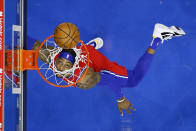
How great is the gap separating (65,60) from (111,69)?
540 mm

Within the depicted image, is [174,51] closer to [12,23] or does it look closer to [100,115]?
[100,115]

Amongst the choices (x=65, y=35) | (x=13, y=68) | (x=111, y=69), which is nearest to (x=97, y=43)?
(x=111, y=69)

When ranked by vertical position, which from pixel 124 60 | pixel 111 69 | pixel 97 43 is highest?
pixel 97 43

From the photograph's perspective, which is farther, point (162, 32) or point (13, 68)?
point (162, 32)

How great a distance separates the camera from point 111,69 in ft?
6.84

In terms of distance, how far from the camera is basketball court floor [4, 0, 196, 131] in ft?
8.24

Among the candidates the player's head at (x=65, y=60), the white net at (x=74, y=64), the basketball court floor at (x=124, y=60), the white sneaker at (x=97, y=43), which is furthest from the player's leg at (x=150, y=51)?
the player's head at (x=65, y=60)

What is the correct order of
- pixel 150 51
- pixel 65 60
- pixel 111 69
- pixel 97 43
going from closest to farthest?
pixel 65 60, pixel 111 69, pixel 150 51, pixel 97 43

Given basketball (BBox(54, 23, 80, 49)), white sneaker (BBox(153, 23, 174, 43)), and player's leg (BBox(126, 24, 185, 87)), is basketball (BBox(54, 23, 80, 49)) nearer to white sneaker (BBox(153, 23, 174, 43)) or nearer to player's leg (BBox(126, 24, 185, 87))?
player's leg (BBox(126, 24, 185, 87))

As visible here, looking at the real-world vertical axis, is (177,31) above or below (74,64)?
above

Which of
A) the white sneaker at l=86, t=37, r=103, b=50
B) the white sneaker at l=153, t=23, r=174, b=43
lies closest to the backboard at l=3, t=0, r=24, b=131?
the white sneaker at l=86, t=37, r=103, b=50

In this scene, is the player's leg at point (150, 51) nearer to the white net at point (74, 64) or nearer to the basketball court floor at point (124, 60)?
the basketball court floor at point (124, 60)

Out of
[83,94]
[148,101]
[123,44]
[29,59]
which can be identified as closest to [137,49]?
[123,44]

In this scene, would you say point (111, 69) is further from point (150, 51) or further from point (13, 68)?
point (13, 68)
